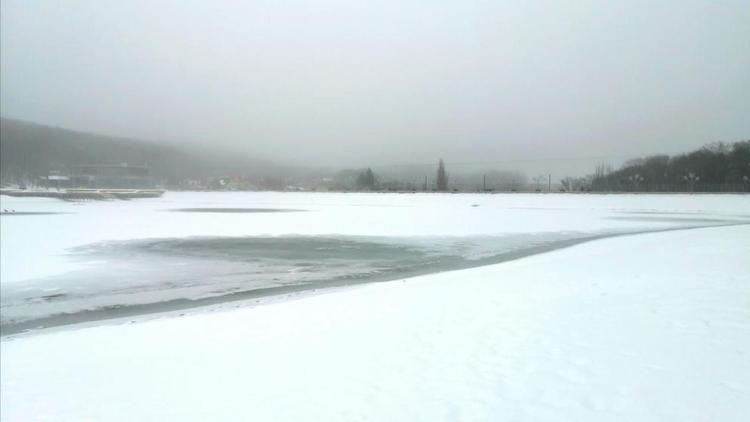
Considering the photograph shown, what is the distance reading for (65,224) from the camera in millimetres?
27062

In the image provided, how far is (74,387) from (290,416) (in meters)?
2.71

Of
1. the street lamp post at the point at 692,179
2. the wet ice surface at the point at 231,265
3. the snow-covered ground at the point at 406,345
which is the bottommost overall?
the wet ice surface at the point at 231,265

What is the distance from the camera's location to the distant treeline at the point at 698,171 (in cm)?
2633

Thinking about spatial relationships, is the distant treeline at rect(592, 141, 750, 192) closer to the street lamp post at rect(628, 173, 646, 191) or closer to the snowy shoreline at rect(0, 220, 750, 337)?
the street lamp post at rect(628, 173, 646, 191)

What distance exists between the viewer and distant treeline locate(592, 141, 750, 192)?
2633 cm

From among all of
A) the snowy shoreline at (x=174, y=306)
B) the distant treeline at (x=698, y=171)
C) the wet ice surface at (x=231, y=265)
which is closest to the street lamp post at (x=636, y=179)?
the distant treeline at (x=698, y=171)

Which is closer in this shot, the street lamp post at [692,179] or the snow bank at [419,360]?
the snow bank at [419,360]

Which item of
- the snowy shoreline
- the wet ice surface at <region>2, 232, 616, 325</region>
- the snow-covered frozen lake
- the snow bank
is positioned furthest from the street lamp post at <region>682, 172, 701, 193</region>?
the snow bank

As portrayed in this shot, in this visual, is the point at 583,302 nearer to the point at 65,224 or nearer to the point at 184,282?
the point at 184,282

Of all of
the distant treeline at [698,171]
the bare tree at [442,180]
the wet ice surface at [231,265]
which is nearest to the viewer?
the wet ice surface at [231,265]

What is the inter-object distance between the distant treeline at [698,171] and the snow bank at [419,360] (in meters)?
20.4

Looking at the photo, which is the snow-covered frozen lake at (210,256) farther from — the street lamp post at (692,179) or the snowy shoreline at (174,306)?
the street lamp post at (692,179)

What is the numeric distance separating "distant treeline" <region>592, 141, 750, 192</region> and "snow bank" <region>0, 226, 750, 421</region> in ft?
66.9

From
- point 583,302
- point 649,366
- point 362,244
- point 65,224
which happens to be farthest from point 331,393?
point 65,224
